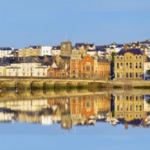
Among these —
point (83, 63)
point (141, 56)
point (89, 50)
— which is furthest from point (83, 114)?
point (89, 50)

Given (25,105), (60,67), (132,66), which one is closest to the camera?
(25,105)

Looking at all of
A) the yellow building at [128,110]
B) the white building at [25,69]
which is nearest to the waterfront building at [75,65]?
the white building at [25,69]

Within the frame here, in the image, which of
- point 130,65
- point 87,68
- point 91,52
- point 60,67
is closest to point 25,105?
point 130,65

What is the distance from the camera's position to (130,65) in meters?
88.1

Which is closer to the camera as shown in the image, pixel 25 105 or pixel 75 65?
pixel 25 105

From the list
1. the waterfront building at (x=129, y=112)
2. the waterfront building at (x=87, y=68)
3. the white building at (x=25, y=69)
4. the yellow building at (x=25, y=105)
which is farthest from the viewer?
the white building at (x=25, y=69)

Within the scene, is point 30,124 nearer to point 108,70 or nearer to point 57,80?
point 57,80

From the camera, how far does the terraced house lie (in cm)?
8731

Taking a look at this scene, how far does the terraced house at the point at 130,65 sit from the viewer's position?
87312 millimetres

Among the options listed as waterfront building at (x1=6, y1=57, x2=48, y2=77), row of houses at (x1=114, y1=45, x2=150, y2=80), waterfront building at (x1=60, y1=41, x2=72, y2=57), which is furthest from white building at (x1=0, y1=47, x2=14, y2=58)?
row of houses at (x1=114, y1=45, x2=150, y2=80)

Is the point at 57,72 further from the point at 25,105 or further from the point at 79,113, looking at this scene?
the point at 79,113

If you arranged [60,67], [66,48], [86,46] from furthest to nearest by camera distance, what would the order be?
[86,46]
[66,48]
[60,67]

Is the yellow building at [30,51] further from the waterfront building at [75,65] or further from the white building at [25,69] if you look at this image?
the waterfront building at [75,65]

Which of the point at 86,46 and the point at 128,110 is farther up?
the point at 86,46
